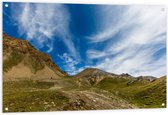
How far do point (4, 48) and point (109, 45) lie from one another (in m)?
1.38

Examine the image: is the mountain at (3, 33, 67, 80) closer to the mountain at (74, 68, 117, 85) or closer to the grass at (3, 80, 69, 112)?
the grass at (3, 80, 69, 112)

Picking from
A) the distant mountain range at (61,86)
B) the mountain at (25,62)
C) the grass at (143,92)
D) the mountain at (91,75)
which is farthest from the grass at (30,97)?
the grass at (143,92)

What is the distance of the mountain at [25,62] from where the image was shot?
17.0 feet

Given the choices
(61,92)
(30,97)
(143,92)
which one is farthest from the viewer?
(143,92)

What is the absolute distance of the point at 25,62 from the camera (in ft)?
17.5

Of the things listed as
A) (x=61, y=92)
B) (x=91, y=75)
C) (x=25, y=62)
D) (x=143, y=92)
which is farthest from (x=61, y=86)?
(x=143, y=92)

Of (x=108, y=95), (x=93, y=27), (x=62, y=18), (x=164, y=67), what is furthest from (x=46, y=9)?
(x=164, y=67)

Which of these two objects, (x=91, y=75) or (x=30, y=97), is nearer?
(x=30, y=97)

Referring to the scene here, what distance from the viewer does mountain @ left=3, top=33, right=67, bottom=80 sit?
17.0 ft

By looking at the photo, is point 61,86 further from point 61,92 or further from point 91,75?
point 91,75

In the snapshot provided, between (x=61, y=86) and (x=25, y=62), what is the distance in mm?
562

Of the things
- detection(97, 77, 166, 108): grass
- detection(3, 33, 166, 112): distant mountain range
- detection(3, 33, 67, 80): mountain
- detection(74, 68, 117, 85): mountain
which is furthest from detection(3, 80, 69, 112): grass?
detection(97, 77, 166, 108): grass

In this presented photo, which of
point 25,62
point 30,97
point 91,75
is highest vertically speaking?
point 25,62

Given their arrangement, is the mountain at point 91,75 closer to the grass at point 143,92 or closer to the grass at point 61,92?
the grass at point 61,92
